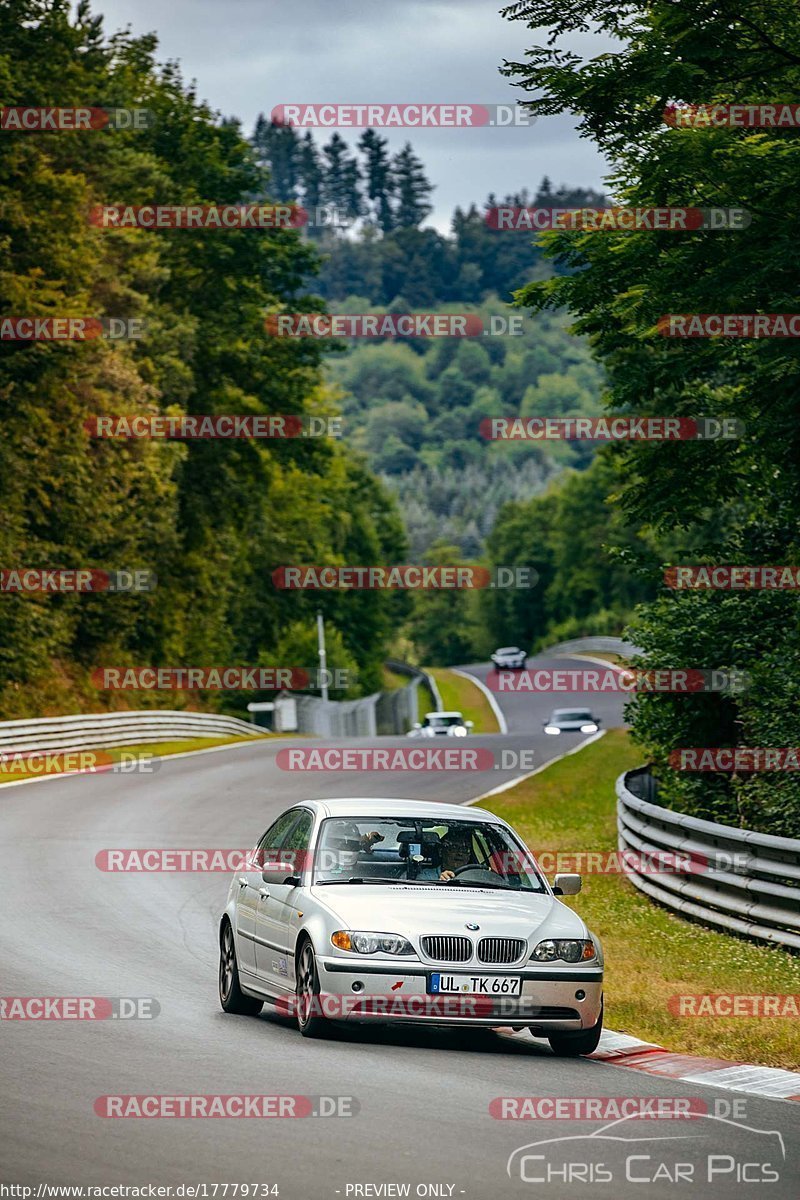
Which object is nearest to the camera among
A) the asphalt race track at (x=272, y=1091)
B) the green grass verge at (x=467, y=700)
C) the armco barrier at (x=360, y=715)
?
the asphalt race track at (x=272, y=1091)

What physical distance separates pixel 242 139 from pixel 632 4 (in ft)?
160

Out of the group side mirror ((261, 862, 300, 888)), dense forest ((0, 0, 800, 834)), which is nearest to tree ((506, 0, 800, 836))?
dense forest ((0, 0, 800, 834))

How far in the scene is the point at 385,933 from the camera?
1059 cm

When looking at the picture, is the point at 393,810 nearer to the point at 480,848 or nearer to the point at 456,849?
the point at 456,849

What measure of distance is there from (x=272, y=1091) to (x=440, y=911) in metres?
2.27

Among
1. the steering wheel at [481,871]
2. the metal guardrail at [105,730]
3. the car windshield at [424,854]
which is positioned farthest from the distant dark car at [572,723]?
the steering wheel at [481,871]

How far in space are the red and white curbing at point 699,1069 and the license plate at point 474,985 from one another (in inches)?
29.2

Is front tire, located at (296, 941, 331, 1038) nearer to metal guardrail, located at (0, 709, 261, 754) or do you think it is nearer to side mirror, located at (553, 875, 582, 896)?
side mirror, located at (553, 875, 582, 896)

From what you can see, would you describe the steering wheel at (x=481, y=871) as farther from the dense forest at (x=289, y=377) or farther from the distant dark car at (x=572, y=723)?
the distant dark car at (x=572, y=723)

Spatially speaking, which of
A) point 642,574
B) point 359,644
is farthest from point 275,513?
point 642,574

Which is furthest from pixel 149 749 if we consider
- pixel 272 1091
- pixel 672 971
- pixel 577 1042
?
pixel 272 1091

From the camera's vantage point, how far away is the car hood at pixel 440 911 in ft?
35.0

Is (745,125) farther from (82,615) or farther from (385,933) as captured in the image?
(82,615)

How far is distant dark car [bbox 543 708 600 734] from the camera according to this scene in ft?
207
